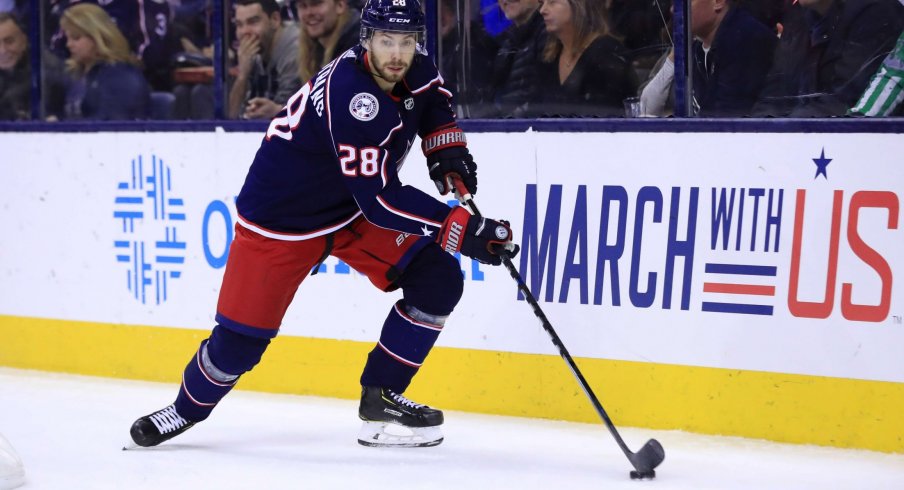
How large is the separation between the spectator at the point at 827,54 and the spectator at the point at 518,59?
75cm

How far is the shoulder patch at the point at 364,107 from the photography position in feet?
10.1

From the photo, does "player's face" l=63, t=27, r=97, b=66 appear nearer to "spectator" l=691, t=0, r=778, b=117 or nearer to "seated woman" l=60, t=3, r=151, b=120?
"seated woman" l=60, t=3, r=151, b=120

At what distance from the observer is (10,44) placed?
5191 mm

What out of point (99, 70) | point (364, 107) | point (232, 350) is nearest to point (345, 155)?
point (364, 107)

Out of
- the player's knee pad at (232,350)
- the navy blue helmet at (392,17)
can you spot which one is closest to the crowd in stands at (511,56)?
the navy blue helmet at (392,17)

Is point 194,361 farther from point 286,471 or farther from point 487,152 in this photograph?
point 487,152

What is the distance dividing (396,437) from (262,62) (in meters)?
1.67

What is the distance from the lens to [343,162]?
308 centimetres

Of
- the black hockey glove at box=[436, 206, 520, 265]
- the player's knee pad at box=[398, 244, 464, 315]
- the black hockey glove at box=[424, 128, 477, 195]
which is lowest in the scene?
the player's knee pad at box=[398, 244, 464, 315]

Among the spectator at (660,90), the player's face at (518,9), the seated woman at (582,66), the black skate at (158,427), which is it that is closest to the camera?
the black skate at (158,427)

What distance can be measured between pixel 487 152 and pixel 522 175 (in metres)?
0.15

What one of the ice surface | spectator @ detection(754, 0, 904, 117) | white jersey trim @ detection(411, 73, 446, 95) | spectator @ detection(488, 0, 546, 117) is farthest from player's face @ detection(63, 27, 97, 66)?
spectator @ detection(754, 0, 904, 117)

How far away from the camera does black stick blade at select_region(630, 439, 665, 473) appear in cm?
311

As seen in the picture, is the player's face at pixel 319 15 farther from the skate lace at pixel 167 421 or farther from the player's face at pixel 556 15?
the skate lace at pixel 167 421
